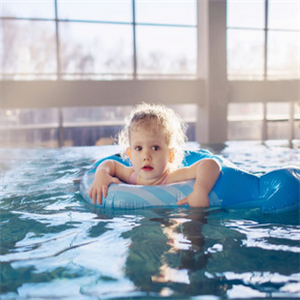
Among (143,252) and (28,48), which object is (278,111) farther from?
(143,252)

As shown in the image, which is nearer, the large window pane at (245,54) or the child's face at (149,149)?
the child's face at (149,149)

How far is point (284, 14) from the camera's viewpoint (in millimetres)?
8055

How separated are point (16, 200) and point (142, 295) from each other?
55.9 inches

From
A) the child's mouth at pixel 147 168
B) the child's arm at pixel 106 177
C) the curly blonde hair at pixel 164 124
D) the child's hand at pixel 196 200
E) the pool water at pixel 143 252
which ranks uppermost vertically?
the curly blonde hair at pixel 164 124

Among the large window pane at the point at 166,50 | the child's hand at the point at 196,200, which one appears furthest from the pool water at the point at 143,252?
the large window pane at the point at 166,50

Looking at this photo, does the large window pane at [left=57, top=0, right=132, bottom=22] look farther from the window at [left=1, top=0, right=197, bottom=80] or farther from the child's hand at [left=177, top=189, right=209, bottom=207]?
the child's hand at [left=177, top=189, right=209, bottom=207]

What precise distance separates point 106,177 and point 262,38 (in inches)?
273

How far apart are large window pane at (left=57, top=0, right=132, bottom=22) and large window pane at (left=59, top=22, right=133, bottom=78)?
13 cm

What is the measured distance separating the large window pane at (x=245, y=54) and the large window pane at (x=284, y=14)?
41 centimetres

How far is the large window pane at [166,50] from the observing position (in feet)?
24.1

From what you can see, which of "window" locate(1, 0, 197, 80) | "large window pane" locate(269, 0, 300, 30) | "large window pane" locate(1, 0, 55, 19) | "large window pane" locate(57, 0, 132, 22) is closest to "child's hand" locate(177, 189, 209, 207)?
"window" locate(1, 0, 197, 80)

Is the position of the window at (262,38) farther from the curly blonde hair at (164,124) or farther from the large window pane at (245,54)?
the curly blonde hair at (164,124)

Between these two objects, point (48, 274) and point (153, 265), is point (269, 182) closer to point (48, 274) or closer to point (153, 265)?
point (153, 265)

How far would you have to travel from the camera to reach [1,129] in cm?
766
